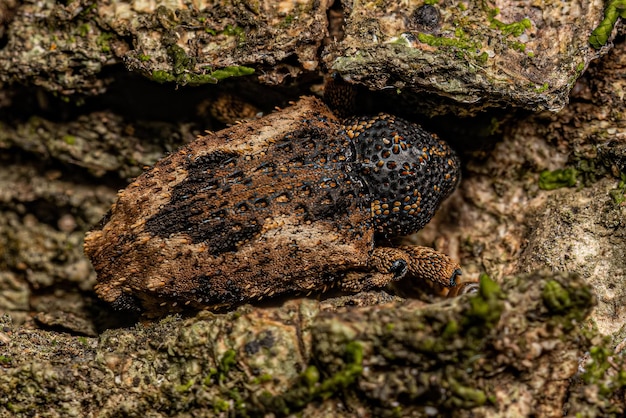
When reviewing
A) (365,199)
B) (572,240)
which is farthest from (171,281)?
(572,240)

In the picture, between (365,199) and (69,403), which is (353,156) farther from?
(69,403)

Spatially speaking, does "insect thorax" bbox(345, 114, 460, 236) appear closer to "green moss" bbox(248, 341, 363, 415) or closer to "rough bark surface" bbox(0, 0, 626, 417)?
"rough bark surface" bbox(0, 0, 626, 417)

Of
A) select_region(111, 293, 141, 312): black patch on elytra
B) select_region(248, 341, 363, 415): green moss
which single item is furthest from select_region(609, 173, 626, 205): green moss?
select_region(111, 293, 141, 312): black patch on elytra

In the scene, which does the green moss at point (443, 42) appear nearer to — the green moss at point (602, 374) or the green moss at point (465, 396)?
the green moss at point (602, 374)

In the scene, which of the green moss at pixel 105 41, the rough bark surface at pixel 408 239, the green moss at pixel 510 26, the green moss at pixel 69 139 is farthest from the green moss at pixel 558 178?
the green moss at pixel 69 139

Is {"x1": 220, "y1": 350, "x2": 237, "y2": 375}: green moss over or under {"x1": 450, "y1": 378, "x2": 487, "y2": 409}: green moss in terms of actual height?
under

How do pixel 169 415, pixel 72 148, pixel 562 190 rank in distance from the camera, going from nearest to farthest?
pixel 169 415 → pixel 562 190 → pixel 72 148

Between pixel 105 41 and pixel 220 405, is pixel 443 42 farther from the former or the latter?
pixel 220 405
